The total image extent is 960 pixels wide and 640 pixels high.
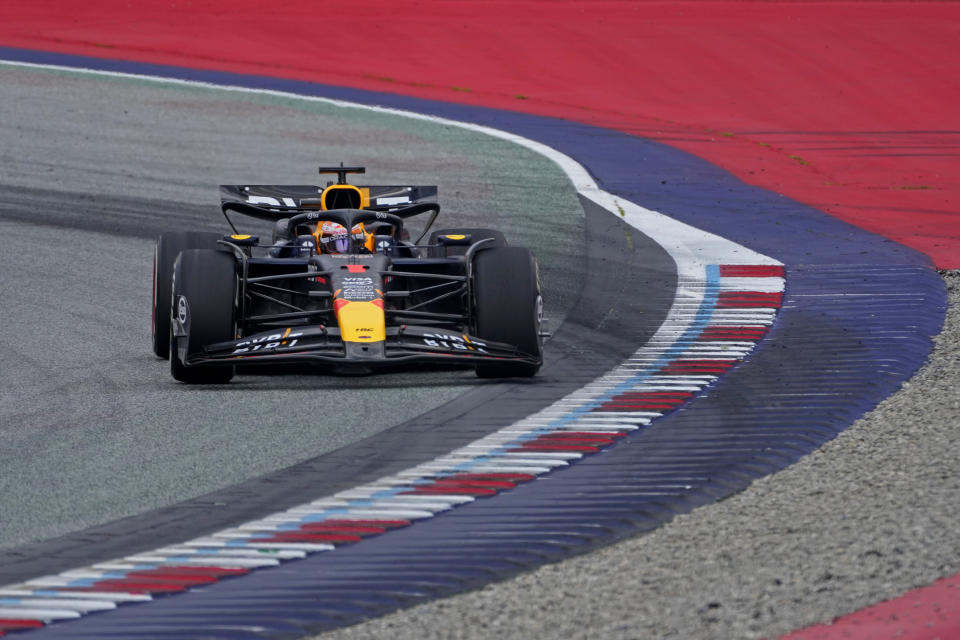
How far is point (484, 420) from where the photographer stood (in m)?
8.71

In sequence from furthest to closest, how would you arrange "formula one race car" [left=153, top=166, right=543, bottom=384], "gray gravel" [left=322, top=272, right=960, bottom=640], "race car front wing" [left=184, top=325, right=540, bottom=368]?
"formula one race car" [left=153, top=166, right=543, bottom=384]
"race car front wing" [left=184, top=325, right=540, bottom=368]
"gray gravel" [left=322, top=272, right=960, bottom=640]

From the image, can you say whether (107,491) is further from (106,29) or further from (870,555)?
(106,29)

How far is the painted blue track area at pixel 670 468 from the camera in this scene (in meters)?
5.86

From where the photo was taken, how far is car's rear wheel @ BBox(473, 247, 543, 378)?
959 cm

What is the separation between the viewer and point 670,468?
768 cm

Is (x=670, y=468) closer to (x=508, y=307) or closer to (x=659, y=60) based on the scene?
(x=508, y=307)

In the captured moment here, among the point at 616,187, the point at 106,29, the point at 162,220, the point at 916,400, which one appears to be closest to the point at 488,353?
the point at 916,400

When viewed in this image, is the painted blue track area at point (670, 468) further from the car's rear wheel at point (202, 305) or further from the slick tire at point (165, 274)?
the slick tire at point (165, 274)

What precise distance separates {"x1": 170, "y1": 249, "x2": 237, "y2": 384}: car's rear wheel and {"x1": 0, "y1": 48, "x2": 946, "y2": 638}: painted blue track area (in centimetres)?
265

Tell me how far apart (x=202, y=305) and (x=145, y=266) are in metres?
5.16

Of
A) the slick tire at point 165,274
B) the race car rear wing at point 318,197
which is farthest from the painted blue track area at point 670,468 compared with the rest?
the slick tire at point 165,274

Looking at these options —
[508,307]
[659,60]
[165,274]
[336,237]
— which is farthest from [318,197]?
[659,60]

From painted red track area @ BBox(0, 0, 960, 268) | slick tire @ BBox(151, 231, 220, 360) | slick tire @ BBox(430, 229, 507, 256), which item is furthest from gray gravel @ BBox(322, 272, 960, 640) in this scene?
painted red track area @ BBox(0, 0, 960, 268)

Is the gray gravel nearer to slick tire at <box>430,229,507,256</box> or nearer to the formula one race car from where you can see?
the formula one race car
